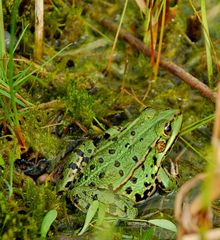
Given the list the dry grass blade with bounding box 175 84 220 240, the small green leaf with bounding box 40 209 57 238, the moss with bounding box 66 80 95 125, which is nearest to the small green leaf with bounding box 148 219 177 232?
the small green leaf with bounding box 40 209 57 238

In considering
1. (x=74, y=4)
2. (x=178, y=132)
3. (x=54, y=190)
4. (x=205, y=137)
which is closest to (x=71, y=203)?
(x=54, y=190)

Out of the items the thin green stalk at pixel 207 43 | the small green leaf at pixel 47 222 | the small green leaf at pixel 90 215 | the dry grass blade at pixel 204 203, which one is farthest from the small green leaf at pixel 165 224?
the thin green stalk at pixel 207 43

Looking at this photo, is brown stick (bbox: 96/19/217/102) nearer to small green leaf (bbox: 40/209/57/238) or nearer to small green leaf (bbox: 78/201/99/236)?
small green leaf (bbox: 78/201/99/236)

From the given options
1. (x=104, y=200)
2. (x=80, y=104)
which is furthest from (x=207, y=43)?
(x=104, y=200)

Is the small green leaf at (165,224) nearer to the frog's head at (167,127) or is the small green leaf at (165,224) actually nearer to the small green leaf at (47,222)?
the small green leaf at (47,222)

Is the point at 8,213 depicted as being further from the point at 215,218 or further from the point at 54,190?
the point at 215,218

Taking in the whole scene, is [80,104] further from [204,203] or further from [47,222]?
[204,203]

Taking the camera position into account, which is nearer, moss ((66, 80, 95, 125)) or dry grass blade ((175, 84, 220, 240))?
dry grass blade ((175, 84, 220, 240))

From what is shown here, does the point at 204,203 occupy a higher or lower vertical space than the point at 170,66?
higher
